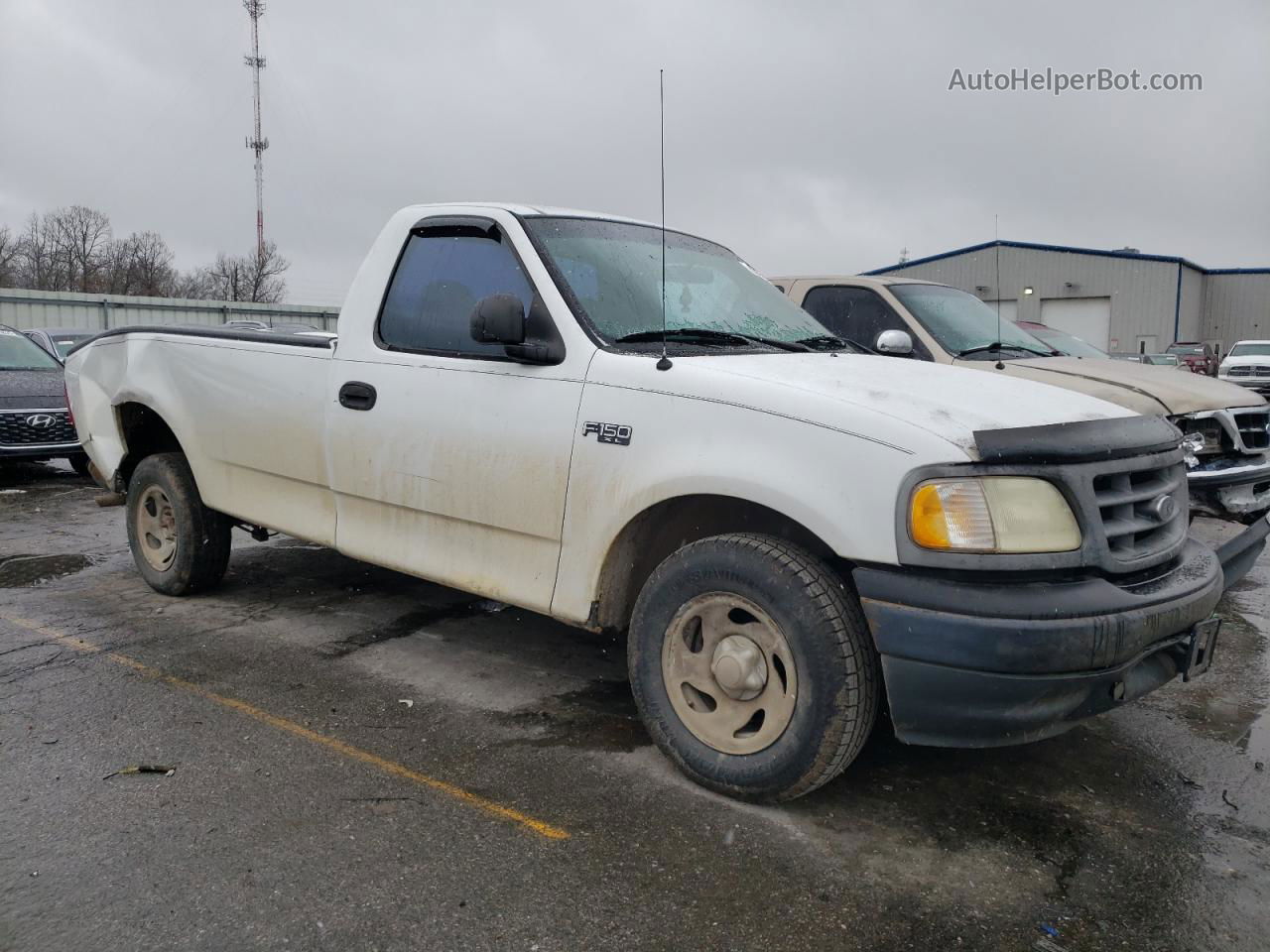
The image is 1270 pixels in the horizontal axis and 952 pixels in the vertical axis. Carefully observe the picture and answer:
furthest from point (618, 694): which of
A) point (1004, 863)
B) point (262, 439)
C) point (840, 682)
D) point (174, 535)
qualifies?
point (174, 535)

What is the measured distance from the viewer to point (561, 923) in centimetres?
246

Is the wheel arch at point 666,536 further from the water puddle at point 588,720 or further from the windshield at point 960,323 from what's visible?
the windshield at point 960,323

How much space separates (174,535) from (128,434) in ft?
2.17

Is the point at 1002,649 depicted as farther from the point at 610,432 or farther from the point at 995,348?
the point at 995,348

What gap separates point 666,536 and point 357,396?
4.82 feet

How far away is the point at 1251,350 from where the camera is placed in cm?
2541

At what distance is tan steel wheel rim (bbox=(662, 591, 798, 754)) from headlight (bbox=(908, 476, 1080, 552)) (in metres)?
0.55

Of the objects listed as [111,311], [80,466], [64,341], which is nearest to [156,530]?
[80,466]

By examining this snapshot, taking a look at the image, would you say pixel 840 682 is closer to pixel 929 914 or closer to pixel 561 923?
pixel 929 914

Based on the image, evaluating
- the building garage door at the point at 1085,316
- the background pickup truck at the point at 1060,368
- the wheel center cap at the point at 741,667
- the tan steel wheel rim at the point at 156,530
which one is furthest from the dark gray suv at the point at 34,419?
the building garage door at the point at 1085,316

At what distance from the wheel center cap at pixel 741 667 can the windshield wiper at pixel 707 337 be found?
1142mm

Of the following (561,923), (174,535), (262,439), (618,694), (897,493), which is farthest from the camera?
(174,535)

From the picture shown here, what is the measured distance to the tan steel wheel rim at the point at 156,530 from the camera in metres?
5.32

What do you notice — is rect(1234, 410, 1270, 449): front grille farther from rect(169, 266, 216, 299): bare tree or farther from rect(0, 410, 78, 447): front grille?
rect(169, 266, 216, 299): bare tree
